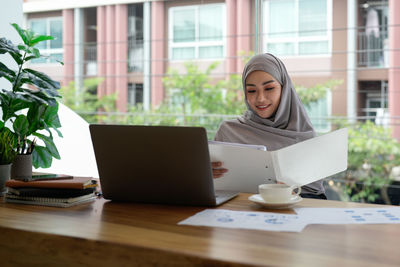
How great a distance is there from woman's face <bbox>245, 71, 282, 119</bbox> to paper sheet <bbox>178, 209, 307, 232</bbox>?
0.98 meters

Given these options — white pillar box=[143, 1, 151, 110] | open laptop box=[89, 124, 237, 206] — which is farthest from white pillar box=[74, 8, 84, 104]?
open laptop box=[89, 124, 237, 206]

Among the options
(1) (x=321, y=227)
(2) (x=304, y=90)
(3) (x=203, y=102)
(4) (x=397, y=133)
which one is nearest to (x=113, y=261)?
(1) (x=321, y=227)

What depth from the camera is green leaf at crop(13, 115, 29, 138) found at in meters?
1.65

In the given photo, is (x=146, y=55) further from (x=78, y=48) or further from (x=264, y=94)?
(x=264, y=94)

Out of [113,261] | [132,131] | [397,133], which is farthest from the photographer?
[397,133]

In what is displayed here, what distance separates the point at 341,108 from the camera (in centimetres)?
479

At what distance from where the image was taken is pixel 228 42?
5.48 metres

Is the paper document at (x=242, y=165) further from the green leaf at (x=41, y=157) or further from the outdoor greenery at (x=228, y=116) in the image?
the outdoor greenery at (x=228, y=116)

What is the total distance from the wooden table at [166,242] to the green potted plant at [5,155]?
301 mm

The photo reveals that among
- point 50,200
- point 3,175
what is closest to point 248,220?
point 50,200

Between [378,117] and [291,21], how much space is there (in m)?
1.32

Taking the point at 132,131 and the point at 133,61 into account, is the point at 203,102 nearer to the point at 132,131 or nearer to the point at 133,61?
the point at 133,61

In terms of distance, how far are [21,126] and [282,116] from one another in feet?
3.53

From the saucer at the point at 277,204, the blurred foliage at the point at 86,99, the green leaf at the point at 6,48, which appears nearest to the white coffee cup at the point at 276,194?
the saucer at the point at 277,204
